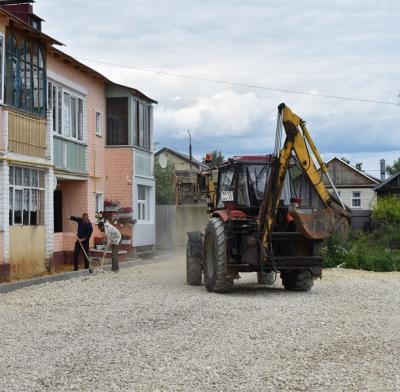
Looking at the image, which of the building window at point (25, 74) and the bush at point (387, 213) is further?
the bush at point (387, 213)

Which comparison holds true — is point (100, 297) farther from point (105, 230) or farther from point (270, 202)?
point (105, 230)

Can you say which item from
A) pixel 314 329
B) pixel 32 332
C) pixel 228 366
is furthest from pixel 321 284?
pixel 228 366

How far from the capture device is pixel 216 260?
15.9 m

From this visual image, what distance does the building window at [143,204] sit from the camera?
30870 millimetres

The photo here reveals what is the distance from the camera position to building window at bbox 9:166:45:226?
19906 millimetres

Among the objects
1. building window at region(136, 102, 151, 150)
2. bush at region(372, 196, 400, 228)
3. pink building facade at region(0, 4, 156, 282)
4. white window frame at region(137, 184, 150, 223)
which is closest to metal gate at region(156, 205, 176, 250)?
pink building facade at region(0, 4, 156, 282)

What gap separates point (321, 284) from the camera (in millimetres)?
19109

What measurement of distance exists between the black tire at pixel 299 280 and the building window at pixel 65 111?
30.7 feet

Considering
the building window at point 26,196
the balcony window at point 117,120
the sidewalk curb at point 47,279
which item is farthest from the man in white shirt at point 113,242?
the balcony window at point 117,120

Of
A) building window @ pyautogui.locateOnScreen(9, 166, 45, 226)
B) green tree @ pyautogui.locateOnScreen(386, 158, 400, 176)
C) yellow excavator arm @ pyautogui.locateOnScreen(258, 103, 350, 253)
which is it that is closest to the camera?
yellow excavator arm @ pyautogui.locateOnScreen(258, 103, 350, 253)

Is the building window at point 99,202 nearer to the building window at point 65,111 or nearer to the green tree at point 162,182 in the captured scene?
the building window at point 65,111

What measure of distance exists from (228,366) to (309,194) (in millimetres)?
7611

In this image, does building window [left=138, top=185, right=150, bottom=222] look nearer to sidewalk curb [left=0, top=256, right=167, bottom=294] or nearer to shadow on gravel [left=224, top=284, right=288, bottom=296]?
sidewalk curb [left=0, top=256, right=167, bottom=294]

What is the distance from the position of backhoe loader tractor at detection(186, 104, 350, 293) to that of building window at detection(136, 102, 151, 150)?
12.9 metres
